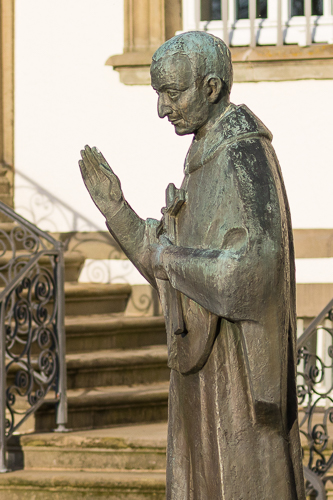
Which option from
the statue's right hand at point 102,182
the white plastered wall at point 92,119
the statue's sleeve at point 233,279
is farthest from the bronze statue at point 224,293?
the white plastered wall at point 92,119

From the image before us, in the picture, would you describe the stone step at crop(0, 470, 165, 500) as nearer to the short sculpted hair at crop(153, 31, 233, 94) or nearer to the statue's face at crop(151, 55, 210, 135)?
the statue's face at crop(151, 55, 210, 135)

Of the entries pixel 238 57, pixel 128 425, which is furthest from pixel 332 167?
pixel 128 425

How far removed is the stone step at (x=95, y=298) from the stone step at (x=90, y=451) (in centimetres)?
156

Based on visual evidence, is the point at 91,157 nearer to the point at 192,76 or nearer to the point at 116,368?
the point at 192,76

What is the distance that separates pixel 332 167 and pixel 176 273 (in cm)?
556

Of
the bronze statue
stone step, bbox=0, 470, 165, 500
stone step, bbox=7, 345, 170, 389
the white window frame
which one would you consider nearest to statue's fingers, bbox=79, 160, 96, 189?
the bronze statue

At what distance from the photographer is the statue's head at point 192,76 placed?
2.30 meters

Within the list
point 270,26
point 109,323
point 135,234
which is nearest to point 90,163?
point 135,234

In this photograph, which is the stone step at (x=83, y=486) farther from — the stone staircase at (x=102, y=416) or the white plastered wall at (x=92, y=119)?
the white plastered wall at (x=92, y=119)

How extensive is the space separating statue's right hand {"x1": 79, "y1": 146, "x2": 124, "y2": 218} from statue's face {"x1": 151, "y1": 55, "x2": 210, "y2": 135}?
226 mm

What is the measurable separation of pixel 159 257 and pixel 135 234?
6.3 inches

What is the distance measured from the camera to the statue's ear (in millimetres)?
2313

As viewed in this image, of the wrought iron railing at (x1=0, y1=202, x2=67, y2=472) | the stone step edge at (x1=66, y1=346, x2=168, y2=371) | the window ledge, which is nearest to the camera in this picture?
the wrought iron railing at (x1=0, y1=202, x2=67, y2=472)

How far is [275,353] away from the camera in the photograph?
2.22 metres
